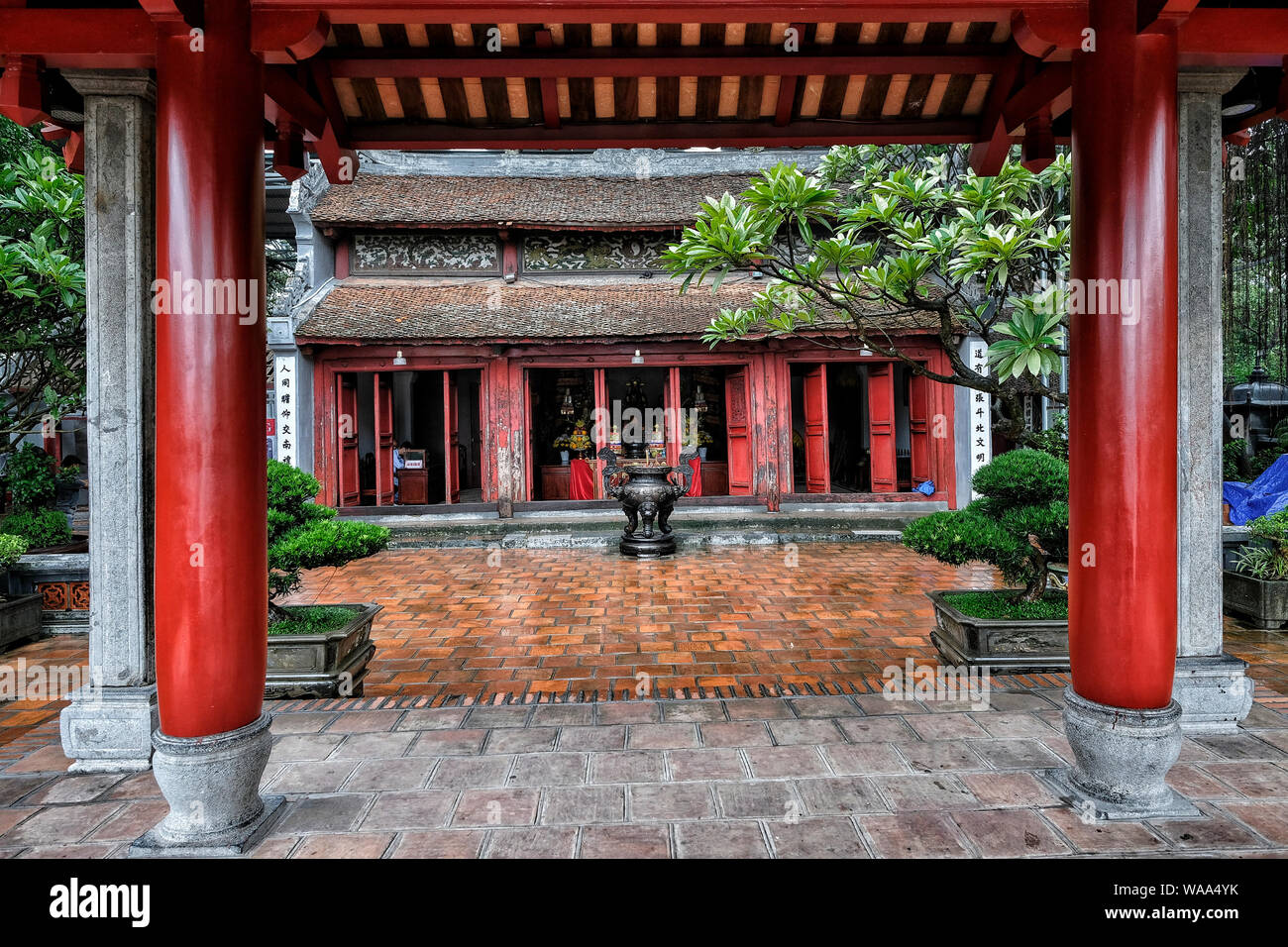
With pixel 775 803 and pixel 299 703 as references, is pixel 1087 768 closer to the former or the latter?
pixel 775 803

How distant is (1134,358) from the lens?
2.54m

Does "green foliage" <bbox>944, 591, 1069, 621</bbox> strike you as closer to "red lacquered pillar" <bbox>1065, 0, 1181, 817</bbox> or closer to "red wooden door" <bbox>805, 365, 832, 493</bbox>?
"red lacquered pillar" <bbox>1065, 0, 1181, 817</bbox>

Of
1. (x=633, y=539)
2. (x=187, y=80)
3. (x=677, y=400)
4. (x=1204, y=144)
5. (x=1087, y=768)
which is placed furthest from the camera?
(x=677, y=400)

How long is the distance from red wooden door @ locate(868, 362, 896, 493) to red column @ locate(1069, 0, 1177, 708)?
9.05 metres

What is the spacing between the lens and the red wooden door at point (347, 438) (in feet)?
36.7

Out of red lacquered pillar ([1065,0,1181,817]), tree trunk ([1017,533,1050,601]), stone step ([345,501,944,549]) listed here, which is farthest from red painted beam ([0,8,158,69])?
stone step ([345,501,944,549])

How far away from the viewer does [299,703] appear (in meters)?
3.94

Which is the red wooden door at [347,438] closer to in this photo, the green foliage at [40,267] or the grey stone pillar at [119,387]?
the green foliage at [40,267]

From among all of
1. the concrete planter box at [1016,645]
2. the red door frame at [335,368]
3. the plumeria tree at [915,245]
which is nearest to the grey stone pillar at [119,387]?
the plumeria tree at [915,245]

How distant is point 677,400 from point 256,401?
936 cm

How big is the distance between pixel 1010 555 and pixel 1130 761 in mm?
1992

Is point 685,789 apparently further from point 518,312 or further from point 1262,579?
point 518,312

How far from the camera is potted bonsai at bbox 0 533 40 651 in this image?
5324 millimetres

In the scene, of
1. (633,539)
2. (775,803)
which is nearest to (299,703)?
(775,803)
